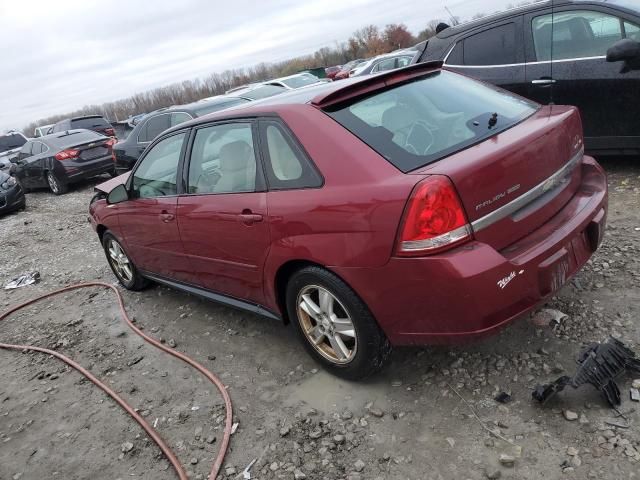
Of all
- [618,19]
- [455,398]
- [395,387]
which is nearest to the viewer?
[455,398]

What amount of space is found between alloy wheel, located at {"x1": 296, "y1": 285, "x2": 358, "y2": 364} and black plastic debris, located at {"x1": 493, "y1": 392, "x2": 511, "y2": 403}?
768 millimetres

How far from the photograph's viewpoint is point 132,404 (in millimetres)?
3398

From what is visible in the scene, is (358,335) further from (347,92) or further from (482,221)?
(347,92)

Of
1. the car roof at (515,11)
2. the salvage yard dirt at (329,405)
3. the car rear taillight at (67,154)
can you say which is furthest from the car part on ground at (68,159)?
the car roof at (515,11)

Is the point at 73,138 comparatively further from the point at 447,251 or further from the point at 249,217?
the point at 447,251

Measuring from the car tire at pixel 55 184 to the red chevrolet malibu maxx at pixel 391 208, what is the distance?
1009 cm

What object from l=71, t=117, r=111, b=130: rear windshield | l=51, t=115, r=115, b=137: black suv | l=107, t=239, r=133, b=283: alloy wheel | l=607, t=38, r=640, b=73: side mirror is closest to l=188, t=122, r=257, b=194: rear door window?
l=107, t=239, r=133, b=283: alloy wheel

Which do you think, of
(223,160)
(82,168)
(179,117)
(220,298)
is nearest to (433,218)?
(223,160)

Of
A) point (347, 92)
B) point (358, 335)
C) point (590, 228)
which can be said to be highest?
point (347, 92)

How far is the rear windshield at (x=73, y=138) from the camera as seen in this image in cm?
1246

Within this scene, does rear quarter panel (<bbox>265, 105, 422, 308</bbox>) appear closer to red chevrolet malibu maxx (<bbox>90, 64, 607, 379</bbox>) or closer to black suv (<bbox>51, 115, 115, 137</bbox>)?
red chevrolet malibu maxx (<bbox>90, 64, 607, 379</bbox>)

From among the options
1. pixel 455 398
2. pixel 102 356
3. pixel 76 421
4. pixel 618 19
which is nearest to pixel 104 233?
pixel 102 356

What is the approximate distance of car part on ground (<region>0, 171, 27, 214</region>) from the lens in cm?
1138

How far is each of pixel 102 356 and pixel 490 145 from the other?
3316 mm
